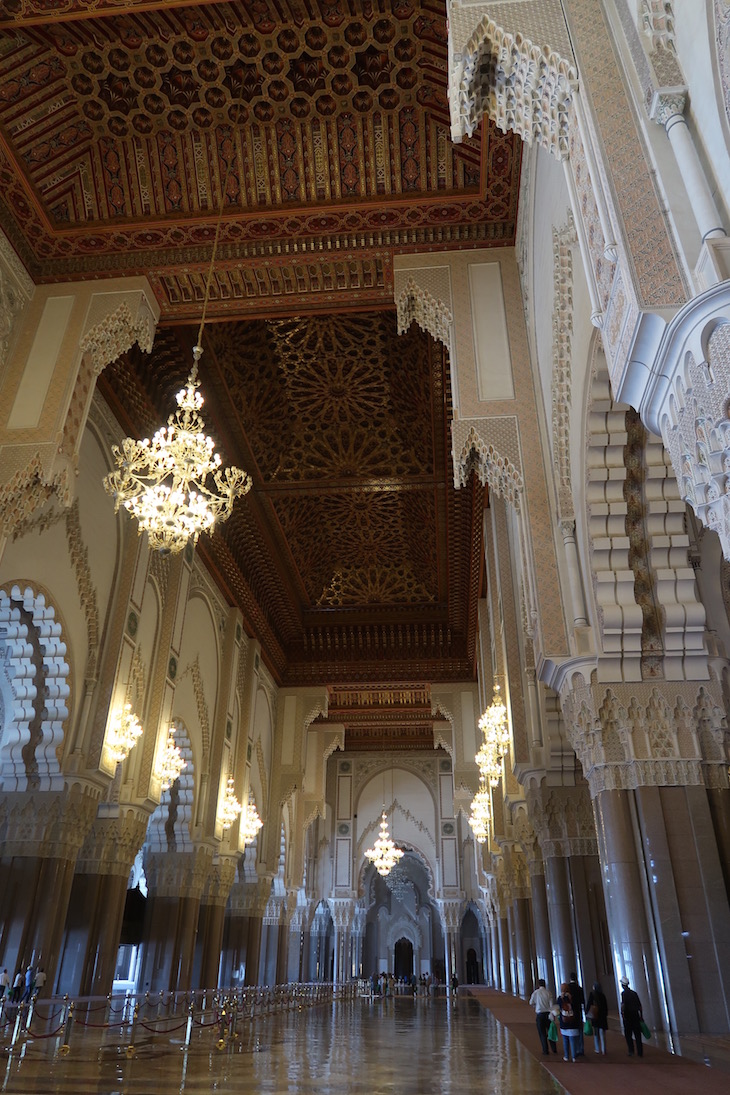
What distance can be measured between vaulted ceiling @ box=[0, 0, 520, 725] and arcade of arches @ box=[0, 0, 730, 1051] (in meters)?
0.03

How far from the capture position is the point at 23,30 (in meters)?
5.95

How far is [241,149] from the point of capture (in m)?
6.79

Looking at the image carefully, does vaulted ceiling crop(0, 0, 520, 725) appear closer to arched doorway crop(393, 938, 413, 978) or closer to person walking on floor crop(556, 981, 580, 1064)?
person walking on floor crop(556, 981, 580, 1064)

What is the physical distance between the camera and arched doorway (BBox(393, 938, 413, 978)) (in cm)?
2597

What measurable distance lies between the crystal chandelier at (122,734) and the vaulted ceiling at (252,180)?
11.6 ft

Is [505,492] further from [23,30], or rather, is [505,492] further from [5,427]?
[23,30]

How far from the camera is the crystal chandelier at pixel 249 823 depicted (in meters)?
13.8

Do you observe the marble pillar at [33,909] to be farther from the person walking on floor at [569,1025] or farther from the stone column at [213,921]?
the stone column at [213,921]

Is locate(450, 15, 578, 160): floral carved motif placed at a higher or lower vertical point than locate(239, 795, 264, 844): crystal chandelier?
higher

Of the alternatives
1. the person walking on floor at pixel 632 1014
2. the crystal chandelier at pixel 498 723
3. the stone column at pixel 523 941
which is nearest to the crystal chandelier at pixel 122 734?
the crystal chandelier at pixel 498 723

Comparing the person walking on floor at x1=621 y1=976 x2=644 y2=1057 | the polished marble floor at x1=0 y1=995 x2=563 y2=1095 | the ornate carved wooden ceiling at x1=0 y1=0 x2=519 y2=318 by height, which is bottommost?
the polished marble floor at x1=0 y1=995 x2=563 y2=1095

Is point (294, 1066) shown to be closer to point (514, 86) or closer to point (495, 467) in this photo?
point (495, 467)

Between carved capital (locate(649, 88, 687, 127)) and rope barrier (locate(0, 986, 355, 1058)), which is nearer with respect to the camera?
carved capital (locate(649, 88, 687, 127))

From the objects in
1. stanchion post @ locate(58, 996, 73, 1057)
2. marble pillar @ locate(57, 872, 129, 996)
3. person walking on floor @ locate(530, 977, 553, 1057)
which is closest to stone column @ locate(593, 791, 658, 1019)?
person walking on floor @ locate(530, 977, 553, 1057)
